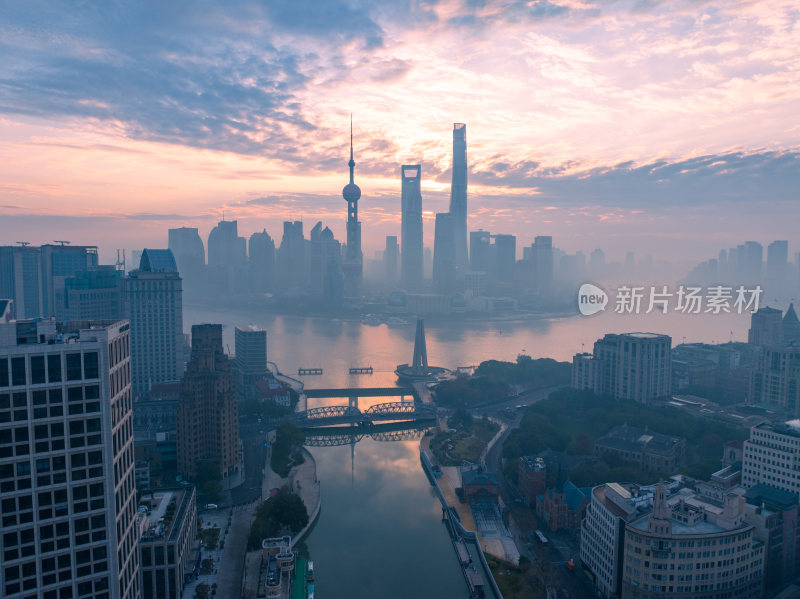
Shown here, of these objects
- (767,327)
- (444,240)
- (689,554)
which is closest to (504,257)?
(444,240)

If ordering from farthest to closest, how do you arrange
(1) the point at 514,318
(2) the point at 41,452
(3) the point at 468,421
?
(1) the point at 514,318 < (3) the point at 468,421 < (2) the point at 41,452

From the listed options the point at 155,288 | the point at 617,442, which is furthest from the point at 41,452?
the point at 155,288

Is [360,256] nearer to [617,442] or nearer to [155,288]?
[155,288]

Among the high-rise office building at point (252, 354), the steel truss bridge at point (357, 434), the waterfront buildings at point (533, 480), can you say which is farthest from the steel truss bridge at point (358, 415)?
the waterfront buildings at point (533, 480)

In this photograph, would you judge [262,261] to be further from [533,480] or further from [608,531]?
[608,531]

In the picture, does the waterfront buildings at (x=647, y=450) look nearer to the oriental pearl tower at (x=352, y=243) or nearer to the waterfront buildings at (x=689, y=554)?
the waterfront buildings at (x=689, y=554)

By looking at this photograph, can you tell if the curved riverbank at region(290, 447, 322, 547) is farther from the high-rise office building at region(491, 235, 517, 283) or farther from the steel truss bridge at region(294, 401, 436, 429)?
the high-rise office building at region(491, 235, 517, 283)
